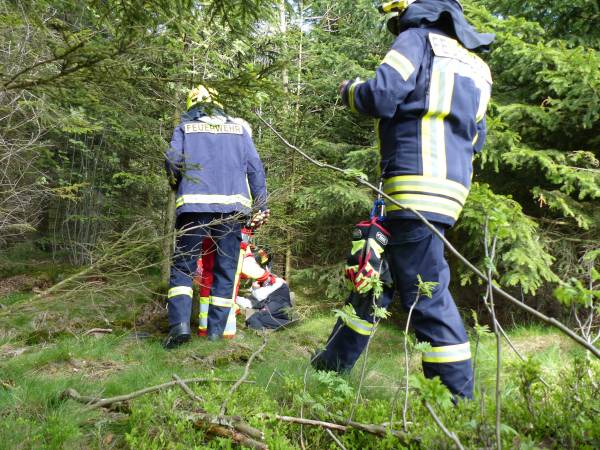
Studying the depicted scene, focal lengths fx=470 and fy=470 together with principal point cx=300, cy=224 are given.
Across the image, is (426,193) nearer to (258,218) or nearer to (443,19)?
(443,19)

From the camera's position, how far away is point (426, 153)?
2756 mm

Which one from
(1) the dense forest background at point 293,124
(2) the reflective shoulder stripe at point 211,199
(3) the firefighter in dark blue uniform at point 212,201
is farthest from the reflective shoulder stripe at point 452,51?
(2) the reflective shoulder stripe at point 211,199

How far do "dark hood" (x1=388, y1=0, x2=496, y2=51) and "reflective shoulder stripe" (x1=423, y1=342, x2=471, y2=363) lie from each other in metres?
1.83

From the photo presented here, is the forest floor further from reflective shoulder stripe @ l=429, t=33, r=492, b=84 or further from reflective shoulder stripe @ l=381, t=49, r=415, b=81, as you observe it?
reflective shoulder stripe @ l=429, t=33, r=492, b=84

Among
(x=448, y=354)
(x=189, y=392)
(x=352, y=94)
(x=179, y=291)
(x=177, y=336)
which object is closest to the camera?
(x=189, y=392)

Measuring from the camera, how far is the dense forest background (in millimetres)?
2256

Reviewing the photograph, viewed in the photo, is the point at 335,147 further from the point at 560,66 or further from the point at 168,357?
the point at 168,357

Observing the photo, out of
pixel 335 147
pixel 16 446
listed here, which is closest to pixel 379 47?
pixel 335 147

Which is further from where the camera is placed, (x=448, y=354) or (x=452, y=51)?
(x=452, y=51)

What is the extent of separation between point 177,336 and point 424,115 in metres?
2.78

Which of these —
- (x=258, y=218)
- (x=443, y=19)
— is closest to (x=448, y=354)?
(x=443, y=19)

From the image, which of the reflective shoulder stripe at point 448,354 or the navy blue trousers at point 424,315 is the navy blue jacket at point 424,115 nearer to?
the navy blue trousers at point 424,315

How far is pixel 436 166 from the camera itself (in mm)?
2748

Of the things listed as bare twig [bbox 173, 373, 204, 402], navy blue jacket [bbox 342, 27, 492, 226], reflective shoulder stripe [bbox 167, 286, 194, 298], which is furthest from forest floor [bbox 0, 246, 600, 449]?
navy blue jacket [bbox 342, 27, 492, 226]
